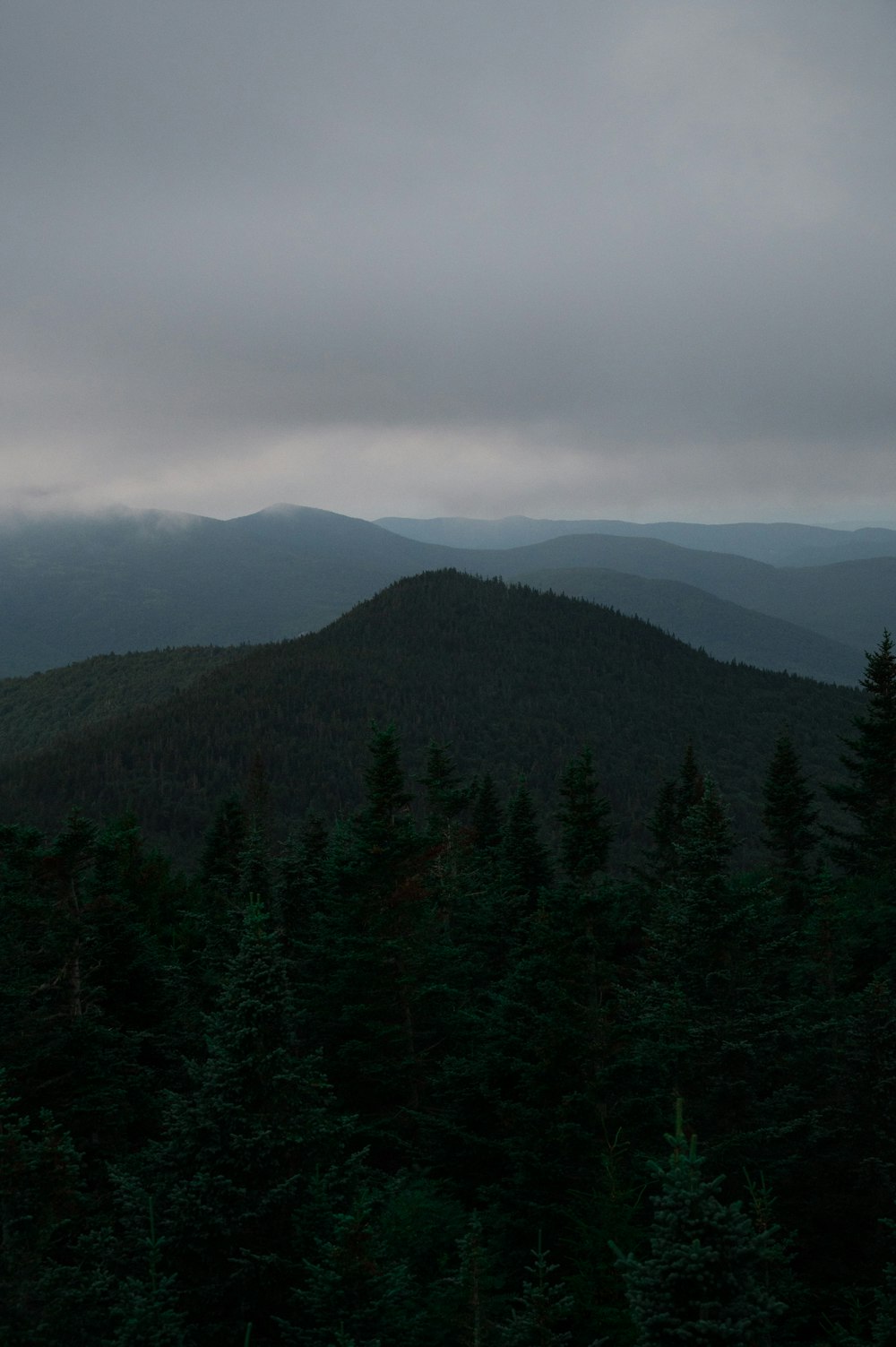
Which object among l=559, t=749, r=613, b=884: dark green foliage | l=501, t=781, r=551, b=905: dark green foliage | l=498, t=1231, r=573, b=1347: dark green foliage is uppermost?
l=559, t=749, r=613, b=884: dark green foliage

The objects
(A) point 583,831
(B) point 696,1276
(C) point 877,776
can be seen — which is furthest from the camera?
(C) point 877,776

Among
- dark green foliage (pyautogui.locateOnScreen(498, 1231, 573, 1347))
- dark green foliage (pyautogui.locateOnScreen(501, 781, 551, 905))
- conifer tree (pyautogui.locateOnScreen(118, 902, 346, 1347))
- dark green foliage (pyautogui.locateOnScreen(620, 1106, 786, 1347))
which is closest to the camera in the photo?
dark green foliage (pyautogui.locateOnScreen(620, 1106, 786, 1347))

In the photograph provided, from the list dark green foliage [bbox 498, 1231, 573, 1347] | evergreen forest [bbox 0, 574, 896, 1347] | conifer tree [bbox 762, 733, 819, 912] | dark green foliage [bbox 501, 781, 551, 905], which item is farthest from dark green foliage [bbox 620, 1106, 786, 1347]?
conifer tree [bbox 762, 733, 819, 912]

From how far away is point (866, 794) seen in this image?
2816 centimetres

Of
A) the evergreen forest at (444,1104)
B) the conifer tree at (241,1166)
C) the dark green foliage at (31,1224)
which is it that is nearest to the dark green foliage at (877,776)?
the evergreen forest at (444,1104)

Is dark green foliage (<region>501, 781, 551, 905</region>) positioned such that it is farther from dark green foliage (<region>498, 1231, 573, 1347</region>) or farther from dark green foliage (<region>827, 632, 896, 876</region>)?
dark green foliage (<region>498, 1231, 573, 1347</region>)

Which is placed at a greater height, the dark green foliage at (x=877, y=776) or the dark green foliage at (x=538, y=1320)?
the dark green foliage at (x=877, y=776)

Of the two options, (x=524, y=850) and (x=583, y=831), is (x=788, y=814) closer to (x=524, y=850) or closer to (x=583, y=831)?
(x=524, y=850)

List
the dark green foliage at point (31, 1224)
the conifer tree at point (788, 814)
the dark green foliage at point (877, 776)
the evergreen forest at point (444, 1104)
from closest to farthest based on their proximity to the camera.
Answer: the dark green foliage at point (31, 1224) → the evergreen forest at point (444, 1104) → the dark green foliage at point (877, 776) → the conifer tree at point (788, 814)

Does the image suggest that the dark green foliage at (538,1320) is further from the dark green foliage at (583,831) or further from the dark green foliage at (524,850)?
the dark green foliage at (524,850)

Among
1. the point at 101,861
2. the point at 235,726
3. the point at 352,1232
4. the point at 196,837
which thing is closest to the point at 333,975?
the point at 101,861

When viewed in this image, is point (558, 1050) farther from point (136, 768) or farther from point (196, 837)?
point (136, 768)

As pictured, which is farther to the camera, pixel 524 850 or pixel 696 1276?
pixel 524 850

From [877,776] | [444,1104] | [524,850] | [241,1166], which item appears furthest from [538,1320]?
[524,850]
